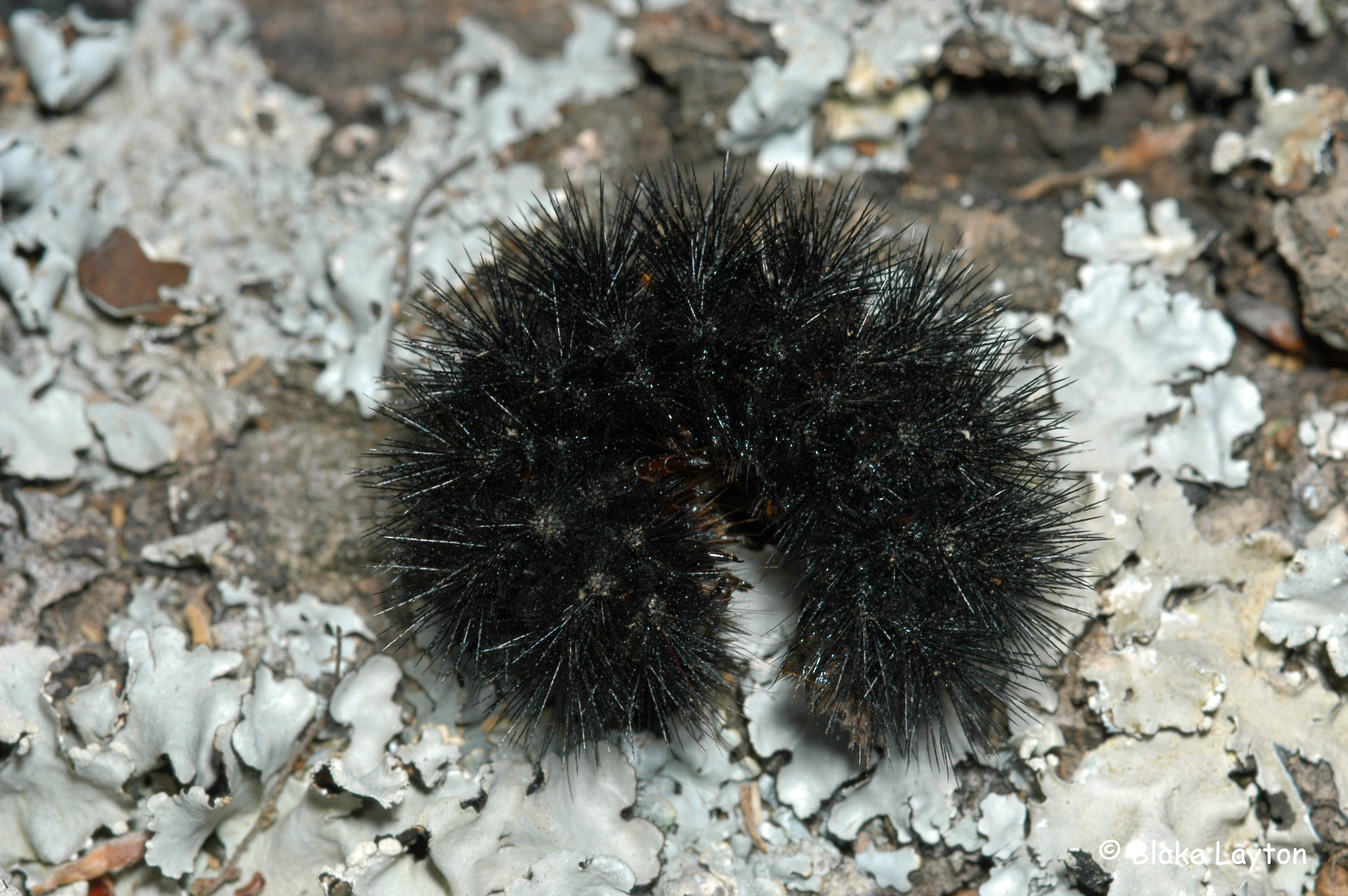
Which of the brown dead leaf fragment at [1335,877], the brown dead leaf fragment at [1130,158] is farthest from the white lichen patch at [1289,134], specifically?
the brown dead leaf fragment at [1335,877]

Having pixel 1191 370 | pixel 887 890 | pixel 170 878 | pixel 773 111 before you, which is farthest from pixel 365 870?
pixel 1191 370

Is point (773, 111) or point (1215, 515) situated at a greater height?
point (773, 111)

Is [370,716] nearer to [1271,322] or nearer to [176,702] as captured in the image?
[176,702]

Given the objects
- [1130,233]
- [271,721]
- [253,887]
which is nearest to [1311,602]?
[1130,233]

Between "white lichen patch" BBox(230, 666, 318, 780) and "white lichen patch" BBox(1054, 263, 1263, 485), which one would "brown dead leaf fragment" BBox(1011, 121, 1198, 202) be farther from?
"white lichen patch" BBox(230, 666, 318, 780)

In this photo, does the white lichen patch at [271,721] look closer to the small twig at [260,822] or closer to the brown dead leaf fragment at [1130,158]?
the small twig at [260,822]

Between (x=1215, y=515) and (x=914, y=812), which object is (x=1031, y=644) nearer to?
(x=914, y=812)
